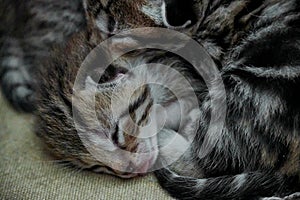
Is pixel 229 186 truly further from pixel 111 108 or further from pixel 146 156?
pixel 111 108

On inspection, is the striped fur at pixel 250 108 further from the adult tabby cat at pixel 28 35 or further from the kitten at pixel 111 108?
the adult tabby cat at pixel 28 35

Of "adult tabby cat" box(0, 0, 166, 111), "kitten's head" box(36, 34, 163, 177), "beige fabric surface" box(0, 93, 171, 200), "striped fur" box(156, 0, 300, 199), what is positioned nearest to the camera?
"striped fur" box(156, 0, 300, 199)

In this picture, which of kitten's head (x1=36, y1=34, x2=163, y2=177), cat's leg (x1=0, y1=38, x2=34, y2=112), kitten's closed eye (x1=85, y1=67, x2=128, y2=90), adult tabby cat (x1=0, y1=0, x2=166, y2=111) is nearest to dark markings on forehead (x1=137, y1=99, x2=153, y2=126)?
kitten's head (x1=36, y1=34, x2=163, y2=177)

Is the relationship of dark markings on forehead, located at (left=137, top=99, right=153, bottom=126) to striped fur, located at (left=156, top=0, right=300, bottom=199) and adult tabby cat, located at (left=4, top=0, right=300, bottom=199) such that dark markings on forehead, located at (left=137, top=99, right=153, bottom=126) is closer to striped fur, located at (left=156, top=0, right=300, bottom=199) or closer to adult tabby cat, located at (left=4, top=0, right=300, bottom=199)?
adult tabby cat, located at (left=4, top=0, right=300, bottom=199)

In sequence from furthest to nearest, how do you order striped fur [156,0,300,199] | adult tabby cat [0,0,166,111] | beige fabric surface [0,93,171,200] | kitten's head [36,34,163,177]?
adult tabby cat [0,0,166,111]
beige fabric surface [0,93,171,200]
kitten's head [36,34,163,177]
striped fur [156,0,300,199]

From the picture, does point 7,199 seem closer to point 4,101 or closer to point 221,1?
point 4,101

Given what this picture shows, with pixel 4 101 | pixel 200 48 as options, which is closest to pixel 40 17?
pixel 4 101

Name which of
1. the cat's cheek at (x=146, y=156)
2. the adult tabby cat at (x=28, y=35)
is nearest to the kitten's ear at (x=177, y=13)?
the cat's cheek at (x=146, y=156)
